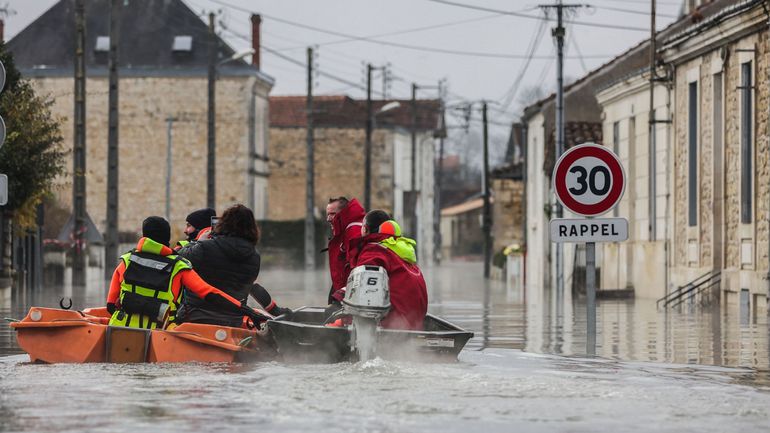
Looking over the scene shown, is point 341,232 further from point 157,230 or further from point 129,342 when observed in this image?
point 129,342

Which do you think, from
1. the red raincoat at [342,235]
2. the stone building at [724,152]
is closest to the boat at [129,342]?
the red raincoat at [342,235]

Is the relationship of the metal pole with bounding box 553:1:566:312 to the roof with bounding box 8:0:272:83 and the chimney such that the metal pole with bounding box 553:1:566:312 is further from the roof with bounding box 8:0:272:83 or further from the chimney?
the chimney

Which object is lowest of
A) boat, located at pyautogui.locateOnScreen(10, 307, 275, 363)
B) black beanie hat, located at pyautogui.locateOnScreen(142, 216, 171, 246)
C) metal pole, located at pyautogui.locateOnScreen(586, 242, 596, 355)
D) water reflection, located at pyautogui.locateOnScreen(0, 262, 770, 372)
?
water reflection, located at pyautogui.locateOnScreen(0, 262, 770, 372)

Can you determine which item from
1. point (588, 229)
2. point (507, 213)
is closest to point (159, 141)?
point (507, 213)

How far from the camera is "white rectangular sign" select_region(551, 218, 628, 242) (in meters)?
15.3

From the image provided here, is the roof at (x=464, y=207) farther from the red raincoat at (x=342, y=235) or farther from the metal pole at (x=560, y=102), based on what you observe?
the red raincoat at (x=342, y=235)

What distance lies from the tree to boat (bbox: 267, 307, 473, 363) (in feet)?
68.9

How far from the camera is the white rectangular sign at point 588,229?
15.3 meters

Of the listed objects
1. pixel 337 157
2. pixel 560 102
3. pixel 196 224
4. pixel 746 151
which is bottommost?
pixel 196 224

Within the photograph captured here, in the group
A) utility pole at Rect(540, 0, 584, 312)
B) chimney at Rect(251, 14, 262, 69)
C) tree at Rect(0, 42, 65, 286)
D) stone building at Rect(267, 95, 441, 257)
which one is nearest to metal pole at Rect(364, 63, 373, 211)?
chimney at Rect(251, 14, 262, 69)

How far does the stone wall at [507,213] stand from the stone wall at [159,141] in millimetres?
11892

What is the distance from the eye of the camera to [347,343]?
15.2 m

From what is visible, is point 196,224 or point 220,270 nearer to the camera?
point 220,270

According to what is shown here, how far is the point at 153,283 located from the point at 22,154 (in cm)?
2264
